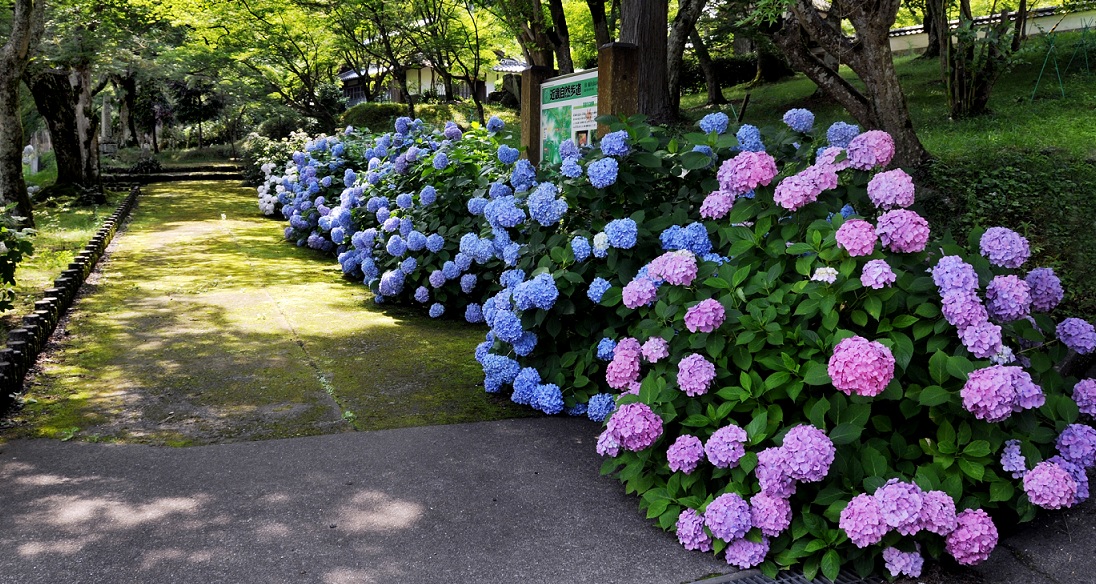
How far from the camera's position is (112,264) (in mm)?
9156

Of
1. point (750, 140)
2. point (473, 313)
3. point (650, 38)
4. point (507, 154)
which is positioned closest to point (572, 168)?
point (750, 140)

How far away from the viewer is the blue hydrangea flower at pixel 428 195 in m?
6.73

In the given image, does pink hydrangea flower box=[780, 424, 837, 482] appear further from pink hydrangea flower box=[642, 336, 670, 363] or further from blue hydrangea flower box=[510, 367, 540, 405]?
blue hydrangea flower box=[510, 367, 540, 405]

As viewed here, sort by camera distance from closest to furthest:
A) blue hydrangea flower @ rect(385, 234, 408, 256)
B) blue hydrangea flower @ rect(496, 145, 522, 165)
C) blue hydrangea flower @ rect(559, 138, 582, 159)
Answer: blue hydrangea flower @ rect(559, 138, 582, 159) < blue hydrangea flower @ rect(496, 145, 522, 165) < blue hydrangea flower @ rect(385, 234, 408, 256)

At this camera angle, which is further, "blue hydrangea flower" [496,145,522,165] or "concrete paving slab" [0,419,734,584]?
"blue hydrangea flower" [496,145,522,165]

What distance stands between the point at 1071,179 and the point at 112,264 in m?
9.30

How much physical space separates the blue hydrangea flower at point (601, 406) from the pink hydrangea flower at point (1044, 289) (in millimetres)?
1898

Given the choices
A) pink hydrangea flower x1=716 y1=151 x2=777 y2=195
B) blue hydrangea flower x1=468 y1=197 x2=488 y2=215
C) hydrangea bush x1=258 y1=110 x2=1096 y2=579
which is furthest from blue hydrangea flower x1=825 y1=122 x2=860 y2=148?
blue hydrangea flower x1=468 y1=197 x2=488 y2=215

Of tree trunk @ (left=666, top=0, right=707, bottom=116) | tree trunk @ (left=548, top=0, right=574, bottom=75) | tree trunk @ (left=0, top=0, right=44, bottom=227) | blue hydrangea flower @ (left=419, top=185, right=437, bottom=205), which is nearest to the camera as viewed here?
blue hydrangea flower @ (left=419, top=185, right=437, bottom=205)

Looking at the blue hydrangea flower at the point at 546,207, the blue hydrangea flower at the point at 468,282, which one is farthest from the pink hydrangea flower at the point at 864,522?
the blue hydrangea flower at the point at 468,282

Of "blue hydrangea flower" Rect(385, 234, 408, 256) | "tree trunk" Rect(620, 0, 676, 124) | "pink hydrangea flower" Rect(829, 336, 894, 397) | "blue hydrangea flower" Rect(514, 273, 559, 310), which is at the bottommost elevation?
"pink hydrangea flower" Rect(829, 336, 894, 397)

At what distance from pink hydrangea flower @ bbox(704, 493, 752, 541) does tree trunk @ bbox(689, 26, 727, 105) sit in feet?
50.9

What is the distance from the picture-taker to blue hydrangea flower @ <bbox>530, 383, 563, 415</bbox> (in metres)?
4.40

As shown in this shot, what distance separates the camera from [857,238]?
3025 millimetres
